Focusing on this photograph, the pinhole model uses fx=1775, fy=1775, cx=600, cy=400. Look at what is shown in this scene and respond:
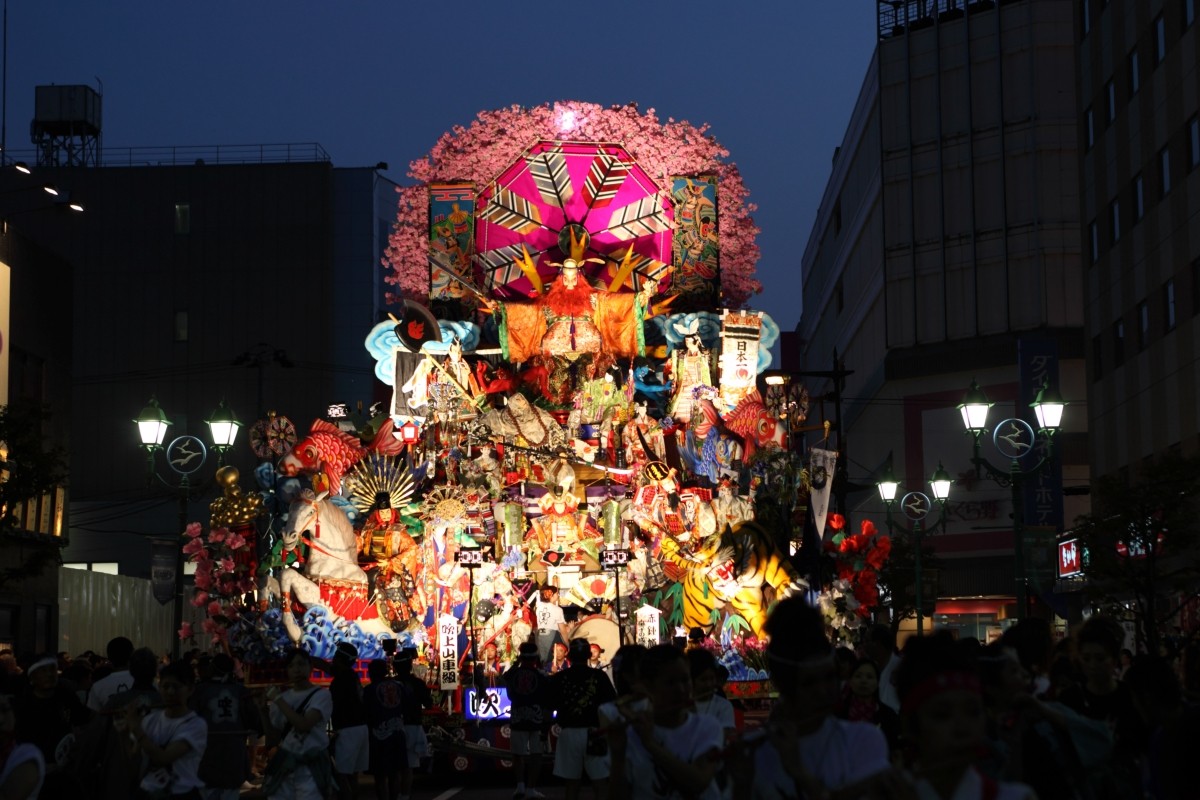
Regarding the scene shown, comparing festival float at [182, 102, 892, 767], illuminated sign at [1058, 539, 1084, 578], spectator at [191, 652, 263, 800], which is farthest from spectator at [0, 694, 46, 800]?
illuminated sign at [1058, 539, 1084, 578]

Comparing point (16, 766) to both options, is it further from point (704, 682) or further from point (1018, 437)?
point (1018, 437)

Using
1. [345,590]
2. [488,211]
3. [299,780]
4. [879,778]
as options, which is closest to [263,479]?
[345,590]

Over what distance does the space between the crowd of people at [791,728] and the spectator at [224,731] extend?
0.7 inches

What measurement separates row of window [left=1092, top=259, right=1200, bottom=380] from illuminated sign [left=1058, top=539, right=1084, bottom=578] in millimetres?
5095

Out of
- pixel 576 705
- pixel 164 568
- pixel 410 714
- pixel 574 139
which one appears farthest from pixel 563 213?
pixel 576 705

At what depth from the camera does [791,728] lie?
6.58m

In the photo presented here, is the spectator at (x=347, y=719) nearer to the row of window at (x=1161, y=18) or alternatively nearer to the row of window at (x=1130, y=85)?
the row of window at (x=1161, y=18)

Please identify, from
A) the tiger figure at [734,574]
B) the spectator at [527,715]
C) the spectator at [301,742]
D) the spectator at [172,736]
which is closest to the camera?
the spectator at [172,736]

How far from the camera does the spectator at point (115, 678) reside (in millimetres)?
13826

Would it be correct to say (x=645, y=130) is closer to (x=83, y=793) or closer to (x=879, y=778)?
(x=83, y=793)

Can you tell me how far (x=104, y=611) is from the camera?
46.3 metres

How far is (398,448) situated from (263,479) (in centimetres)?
314

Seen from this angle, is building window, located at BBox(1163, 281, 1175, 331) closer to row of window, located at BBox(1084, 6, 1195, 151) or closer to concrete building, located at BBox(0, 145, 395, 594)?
row of window, located at BBox(1084, 6, 1195, 151)

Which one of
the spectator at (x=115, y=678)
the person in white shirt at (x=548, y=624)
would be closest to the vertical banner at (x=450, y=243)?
the person in white shirt at (x=548, y=624)
